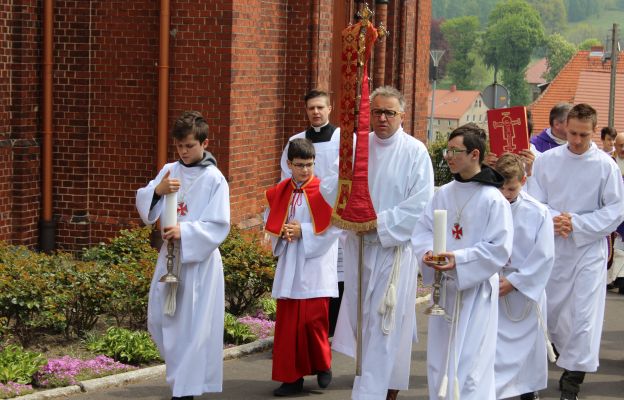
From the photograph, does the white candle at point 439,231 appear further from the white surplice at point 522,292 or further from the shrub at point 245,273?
the shrub at point 245,273

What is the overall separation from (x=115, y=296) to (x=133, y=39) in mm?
4563

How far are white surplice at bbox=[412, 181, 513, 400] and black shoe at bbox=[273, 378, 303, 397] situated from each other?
194cm

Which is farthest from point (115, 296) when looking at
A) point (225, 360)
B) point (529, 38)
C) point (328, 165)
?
point (529, 38)

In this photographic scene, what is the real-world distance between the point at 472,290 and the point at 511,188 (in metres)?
1.03

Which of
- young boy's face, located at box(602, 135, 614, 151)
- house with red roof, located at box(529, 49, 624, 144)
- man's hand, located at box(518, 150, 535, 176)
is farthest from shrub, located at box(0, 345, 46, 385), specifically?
house with red roof, located at box(529, 49, 624, 144)

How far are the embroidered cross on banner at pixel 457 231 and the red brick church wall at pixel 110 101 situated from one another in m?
6.83

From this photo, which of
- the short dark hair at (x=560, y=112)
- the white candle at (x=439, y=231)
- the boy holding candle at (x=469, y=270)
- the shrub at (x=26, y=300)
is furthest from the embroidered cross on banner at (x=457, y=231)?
the short dark hair at (x=560, y=112)

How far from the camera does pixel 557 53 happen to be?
17175 cm

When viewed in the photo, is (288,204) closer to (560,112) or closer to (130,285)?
(130,285)

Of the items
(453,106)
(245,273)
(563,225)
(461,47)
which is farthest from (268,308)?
(461,47)

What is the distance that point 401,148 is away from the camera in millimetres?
9117

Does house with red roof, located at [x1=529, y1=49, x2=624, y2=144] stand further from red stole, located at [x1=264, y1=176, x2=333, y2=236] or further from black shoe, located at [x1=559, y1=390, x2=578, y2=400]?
red stole, located at [x1=264, y1=176, x2=333, y2=236]

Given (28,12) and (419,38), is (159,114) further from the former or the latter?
(419,38)

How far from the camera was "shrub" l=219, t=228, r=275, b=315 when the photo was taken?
39.2 ft
